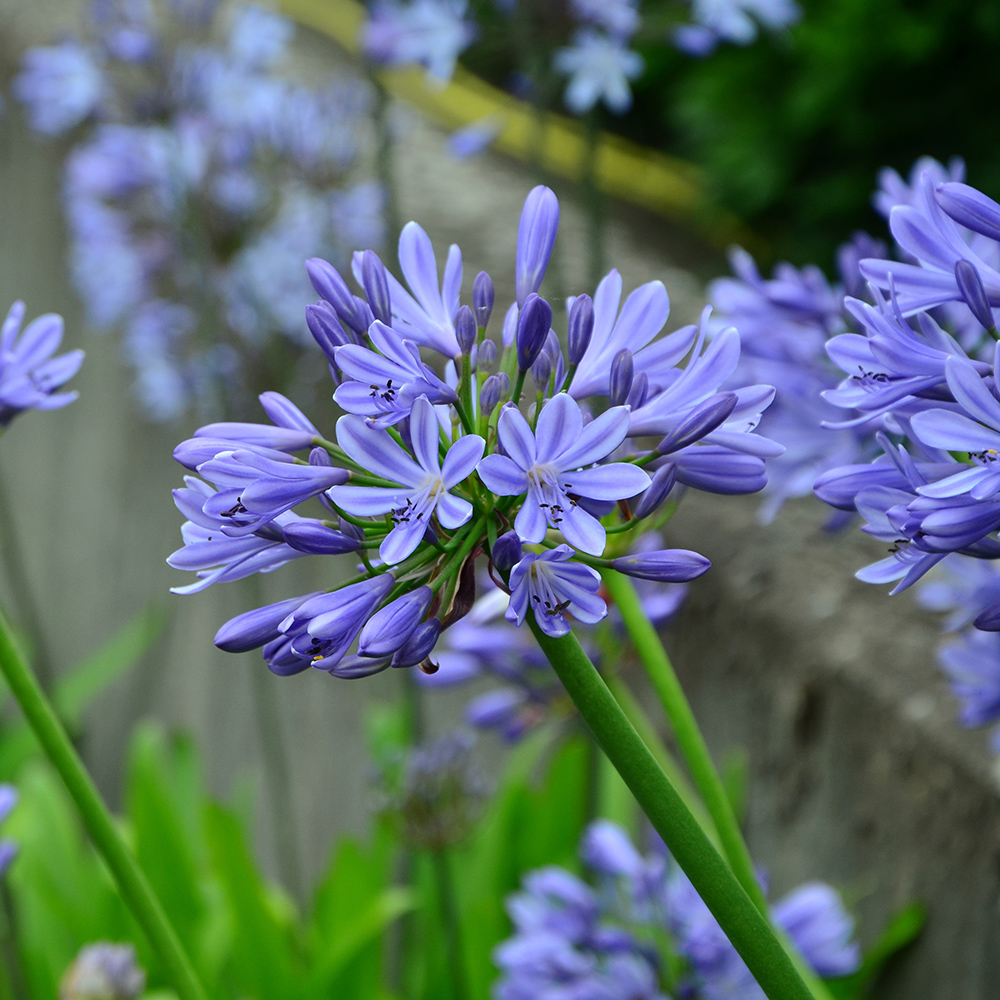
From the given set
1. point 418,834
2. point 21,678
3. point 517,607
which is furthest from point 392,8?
point 517,607

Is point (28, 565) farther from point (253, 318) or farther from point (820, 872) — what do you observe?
point (820, 872)

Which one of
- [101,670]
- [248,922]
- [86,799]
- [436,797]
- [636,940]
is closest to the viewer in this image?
[86,799]

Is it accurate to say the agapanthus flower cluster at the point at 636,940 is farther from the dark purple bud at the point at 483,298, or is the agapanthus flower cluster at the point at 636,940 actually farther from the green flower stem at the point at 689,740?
the dark purple bud at the point at 483,298

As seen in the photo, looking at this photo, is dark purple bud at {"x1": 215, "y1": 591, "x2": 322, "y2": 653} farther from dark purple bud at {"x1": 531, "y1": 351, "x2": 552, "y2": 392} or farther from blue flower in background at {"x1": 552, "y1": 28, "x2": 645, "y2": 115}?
blue flower in background at {"x1": 552, "y1": 28, "x2": 645, "y2": 115}

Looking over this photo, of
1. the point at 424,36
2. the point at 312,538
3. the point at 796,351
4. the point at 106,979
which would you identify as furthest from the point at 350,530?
the point at 424,36

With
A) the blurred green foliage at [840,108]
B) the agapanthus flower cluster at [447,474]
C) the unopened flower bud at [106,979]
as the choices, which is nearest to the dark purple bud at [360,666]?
the agapanthus flower cluster at [447,474]

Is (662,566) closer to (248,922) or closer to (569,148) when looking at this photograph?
(248,922)
